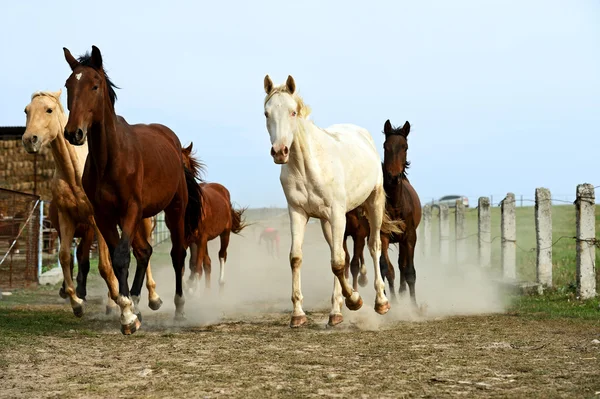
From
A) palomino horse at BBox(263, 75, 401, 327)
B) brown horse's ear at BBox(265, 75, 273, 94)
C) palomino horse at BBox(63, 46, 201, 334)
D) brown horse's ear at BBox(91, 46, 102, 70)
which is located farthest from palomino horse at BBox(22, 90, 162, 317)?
brown horse's ear at BBox(265, 75, 273, 94)

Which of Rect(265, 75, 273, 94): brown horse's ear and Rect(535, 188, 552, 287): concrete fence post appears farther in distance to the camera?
Rect(535, 188, 552, 287): concrete fence post

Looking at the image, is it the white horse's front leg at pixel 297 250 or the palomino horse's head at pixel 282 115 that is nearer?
the palomino horse's head at pixel 282 115

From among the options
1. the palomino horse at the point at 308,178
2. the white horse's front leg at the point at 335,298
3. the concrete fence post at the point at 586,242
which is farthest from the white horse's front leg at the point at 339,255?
the concrete fence post at the point at 586,242

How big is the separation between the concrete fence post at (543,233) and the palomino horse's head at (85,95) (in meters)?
8.00

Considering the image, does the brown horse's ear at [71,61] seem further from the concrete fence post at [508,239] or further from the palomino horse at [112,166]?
the concrete fence post at [508,239]

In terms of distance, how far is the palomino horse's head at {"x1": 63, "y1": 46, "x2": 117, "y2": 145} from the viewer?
299 inches

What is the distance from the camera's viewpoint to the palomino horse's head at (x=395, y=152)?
445 inches

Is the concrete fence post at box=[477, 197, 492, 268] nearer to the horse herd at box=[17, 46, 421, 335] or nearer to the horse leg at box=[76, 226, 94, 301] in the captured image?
the horse herd at box=[17, 46, 421, 335]

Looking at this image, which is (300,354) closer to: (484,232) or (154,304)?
(154,304)

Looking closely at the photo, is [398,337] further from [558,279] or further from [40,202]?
[40,202]

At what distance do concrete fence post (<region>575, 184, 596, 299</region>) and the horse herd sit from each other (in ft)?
8.61

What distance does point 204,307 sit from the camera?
40.5ft

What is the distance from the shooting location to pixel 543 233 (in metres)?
13.6

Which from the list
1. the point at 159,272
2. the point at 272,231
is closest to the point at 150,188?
the point at 159,272
